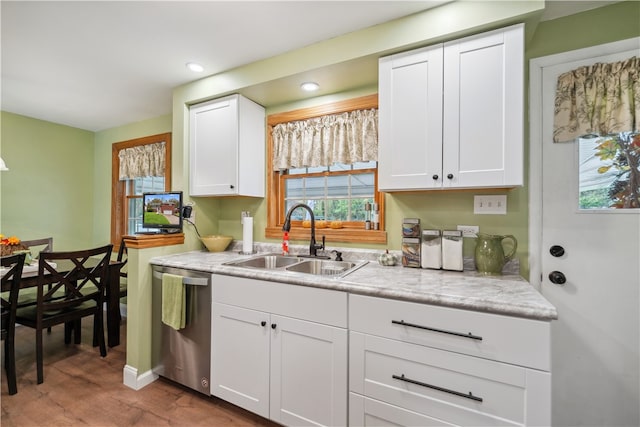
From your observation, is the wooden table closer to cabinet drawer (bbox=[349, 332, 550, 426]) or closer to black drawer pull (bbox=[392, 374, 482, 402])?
cabinet drawer (bbox=[349, 332, 550, 426])

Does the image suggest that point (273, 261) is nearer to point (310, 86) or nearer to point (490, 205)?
point (310, 86)

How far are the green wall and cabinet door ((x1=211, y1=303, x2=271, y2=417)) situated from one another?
3.21 meters

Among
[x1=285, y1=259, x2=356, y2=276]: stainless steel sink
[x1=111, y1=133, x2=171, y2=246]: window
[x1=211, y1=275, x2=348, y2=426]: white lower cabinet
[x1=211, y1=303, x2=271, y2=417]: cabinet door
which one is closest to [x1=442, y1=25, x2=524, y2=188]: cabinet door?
[x1=285, y1=259, x2=356, y2=276]: stainless steel sink

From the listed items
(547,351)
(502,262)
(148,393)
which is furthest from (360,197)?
(148,393)

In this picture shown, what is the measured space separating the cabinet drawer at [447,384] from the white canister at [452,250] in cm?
63

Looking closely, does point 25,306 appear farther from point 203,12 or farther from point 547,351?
point 547,351

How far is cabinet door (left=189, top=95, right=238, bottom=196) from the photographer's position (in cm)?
237

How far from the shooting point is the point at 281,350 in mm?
1628

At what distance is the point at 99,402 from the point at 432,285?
231 cm

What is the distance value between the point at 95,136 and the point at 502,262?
511 cm

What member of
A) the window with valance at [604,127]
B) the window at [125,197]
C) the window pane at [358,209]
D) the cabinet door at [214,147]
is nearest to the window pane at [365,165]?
the window pane at [358,209]

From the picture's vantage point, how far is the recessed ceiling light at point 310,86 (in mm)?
2189

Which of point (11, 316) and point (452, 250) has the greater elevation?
point (452, 250)

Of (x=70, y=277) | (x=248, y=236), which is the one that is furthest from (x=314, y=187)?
(x=70, y=277)
